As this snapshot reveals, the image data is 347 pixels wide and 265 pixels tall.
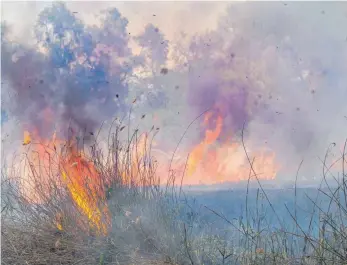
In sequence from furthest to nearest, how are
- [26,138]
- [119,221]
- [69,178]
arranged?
1. [26,138]
2. [69,178]
3. [119,221]

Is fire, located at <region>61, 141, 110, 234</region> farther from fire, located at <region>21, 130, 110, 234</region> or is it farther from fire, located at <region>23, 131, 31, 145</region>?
fire, located at <region>23, 131, 31, 145</region>

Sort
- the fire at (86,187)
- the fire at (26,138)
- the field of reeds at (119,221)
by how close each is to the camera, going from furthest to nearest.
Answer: the fire at (26,138), the fire at (86,187), the field of reeds at (119,221)

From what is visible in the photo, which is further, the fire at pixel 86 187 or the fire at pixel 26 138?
the fire at pixel 26 138

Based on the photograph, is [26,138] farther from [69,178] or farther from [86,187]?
[86,187]

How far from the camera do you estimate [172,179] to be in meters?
5.05

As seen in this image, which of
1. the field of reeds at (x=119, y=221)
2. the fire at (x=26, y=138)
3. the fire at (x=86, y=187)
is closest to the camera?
the field of reeds at (x=119, y=221)

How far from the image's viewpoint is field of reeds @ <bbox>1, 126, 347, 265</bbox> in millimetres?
4617

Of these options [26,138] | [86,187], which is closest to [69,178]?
[86,187]

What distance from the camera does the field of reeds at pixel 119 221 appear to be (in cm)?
462

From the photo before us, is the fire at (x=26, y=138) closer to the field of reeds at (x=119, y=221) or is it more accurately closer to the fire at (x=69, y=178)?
the fire at (x=69, y=178)

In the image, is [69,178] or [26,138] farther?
[26,138]

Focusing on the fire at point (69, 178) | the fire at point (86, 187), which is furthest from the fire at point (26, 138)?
the fire at point (86, 187)

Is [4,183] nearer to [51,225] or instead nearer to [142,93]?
[51,225]

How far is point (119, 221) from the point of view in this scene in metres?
4.99
